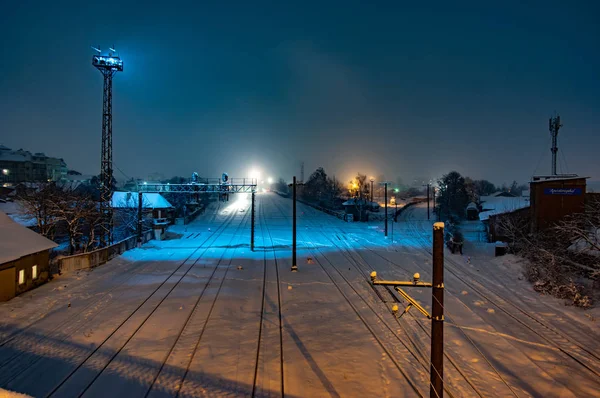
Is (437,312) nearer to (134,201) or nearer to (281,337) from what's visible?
(281,337)

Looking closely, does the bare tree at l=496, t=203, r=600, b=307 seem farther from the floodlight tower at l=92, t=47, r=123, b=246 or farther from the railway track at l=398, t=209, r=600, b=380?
the floodlight tower at l=92, t=47, r=123, b=246

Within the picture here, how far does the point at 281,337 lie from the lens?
42.3 feet

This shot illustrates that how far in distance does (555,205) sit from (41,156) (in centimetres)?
11202

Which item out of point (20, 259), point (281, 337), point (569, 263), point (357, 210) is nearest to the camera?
point (281, 337)

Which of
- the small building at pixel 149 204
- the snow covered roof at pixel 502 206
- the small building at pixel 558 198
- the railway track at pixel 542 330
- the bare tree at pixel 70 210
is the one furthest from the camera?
the small building at pixel 149 204

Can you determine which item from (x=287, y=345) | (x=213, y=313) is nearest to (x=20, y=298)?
(x=213, y=313)

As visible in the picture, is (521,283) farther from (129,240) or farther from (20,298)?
(129,240)

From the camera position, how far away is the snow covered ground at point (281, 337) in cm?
975

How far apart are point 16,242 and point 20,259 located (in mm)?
1307

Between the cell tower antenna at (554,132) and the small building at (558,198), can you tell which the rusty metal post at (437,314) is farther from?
the cell tower antenna at (554,132)

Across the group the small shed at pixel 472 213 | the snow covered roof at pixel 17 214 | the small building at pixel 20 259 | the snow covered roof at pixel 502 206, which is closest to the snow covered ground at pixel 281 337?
the small building at pixel 20 259

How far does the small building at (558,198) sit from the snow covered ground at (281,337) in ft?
15.6

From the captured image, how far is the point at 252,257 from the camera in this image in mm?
29734

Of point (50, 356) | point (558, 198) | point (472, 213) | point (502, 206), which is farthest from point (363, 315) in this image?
point (472, 213)
